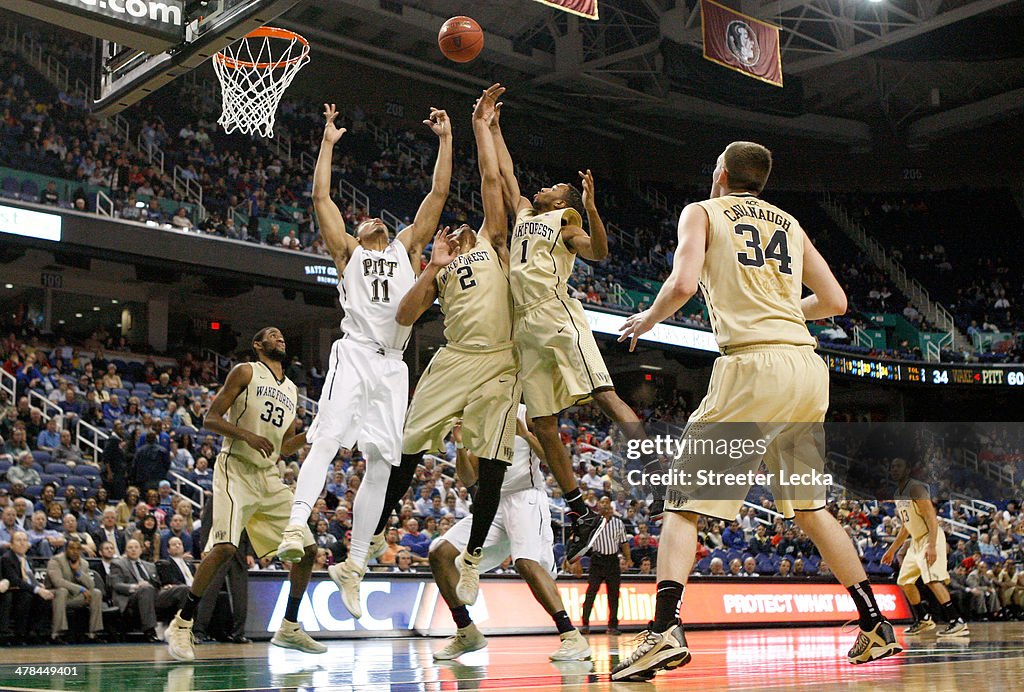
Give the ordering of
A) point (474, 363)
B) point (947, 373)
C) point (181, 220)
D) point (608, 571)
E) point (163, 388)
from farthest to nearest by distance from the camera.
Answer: point (947, 373) < point (181, 220) < point (163, 388) < point (608, 571) < point (474, 363)

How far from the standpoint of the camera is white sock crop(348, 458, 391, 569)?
6.02m

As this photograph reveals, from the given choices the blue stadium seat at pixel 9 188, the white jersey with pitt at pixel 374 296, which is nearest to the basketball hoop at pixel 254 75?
the blue stadium seat at pixel 9 188

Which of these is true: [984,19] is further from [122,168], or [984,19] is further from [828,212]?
[122,168]

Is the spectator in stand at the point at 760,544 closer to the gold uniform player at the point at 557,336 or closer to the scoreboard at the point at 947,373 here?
the scoreboard at the point at 947,373

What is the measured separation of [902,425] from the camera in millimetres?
32938

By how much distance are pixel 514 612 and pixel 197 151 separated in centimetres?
1466

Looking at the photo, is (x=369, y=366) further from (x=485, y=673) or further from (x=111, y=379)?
(x=111, y=379)

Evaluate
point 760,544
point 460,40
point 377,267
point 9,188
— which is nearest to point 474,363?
point 377,267

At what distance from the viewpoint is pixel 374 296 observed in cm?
646

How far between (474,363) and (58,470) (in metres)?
10.1

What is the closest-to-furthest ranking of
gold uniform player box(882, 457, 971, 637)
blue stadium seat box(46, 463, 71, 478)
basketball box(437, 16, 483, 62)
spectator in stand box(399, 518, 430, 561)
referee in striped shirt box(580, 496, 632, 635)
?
basketball box(437, 16, 483, 62), gold uniform player box(882, 457, 971, 637), referee in striped shirt box(580, 496, 632, 635), spectator in stand box(399, 518, 430, 561), blue stadium seat box(46, 463, 71, 478)

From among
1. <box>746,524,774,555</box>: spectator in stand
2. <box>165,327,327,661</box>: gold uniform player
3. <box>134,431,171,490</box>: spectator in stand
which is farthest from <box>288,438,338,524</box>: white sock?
<box>746,524,774,555</box>: spectator in stand

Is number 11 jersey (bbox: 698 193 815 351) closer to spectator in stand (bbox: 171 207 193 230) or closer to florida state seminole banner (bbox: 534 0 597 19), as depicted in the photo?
florida state seminole banner (bbox: 534 0 597 19)

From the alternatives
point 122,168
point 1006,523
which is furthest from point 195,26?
point 1006,523
